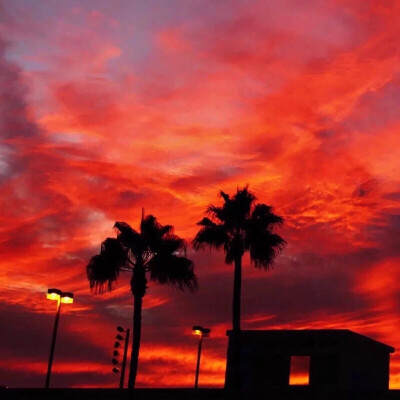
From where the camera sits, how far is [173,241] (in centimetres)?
4106

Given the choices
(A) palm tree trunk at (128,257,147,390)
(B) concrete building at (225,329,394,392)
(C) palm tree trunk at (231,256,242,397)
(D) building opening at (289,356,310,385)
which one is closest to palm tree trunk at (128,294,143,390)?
(A) palm tree trunk at (128,257,147,390)

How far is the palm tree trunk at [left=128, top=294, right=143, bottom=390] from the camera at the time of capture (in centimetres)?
3878

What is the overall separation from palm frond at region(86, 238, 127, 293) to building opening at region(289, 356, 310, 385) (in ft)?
47.8

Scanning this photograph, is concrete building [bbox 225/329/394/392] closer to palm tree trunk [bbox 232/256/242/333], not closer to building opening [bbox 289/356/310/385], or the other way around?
building opening [bbox 289/356/310/385]

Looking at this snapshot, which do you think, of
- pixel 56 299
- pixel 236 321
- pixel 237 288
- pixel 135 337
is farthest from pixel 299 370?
pixel 56 299

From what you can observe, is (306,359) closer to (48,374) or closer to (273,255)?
(273,255)

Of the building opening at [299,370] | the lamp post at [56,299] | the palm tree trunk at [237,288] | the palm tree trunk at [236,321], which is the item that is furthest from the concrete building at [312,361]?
the lamp post at [56,299]

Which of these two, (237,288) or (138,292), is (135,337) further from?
(237,288)

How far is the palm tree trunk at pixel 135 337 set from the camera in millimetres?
38781

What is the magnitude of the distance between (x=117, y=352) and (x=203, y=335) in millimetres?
8192

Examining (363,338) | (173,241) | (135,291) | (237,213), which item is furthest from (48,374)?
(363,338)

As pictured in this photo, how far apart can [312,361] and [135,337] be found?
Result: 13.7m

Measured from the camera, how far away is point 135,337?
129ft

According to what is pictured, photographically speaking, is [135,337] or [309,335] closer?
[135,337]
